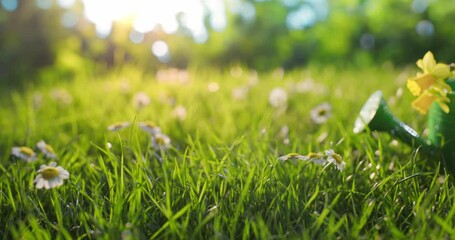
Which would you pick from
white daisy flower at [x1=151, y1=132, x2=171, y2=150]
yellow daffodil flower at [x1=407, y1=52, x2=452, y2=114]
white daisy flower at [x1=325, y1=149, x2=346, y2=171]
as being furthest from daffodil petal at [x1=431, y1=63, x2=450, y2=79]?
white daisy flower at [x1=151, y1=132, x2=171, y2=150]

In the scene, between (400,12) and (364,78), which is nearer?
(364,78)

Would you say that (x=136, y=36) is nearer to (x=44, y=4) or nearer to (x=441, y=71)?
(x=44, y=4)

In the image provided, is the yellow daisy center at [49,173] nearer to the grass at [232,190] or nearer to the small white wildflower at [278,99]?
the grass at [232,190]

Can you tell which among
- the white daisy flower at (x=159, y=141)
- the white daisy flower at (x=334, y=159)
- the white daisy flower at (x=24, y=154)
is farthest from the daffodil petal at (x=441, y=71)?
the white daisy flower at (x=24, y=154)

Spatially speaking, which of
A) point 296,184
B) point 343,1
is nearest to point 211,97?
point 296,184

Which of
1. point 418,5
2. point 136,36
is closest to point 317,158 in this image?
point 418,5

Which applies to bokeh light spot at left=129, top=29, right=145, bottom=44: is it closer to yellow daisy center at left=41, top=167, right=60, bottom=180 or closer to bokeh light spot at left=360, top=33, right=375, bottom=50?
bokeh light spot at left=360, top=33, right=375, bottom=50

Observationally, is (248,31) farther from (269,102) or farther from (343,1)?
(269,102)
